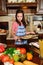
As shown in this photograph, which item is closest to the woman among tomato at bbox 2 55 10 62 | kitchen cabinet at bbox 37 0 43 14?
kitchen cabinet at bbox 37 0 43 14

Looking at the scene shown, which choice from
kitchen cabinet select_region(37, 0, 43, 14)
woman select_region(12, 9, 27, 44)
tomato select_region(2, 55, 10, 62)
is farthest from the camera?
kitchen cabinet select_region(37, 0, 43, 14)

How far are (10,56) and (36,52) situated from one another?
31 cm

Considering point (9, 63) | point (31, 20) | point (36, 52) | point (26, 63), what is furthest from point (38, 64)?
point (31, 20)

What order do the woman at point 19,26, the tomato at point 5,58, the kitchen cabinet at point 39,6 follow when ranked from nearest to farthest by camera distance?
the tomato at point 5,58 < the woman at point 19,26 < the kitchen cabinet at point 39,6

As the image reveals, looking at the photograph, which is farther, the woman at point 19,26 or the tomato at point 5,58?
the woman at point 19,26

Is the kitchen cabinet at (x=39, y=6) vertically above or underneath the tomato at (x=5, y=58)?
above

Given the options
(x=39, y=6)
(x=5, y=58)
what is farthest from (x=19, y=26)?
(x=5, y=58)

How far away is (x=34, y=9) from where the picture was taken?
384cm

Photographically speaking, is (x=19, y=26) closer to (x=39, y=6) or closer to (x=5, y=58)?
(x=39, y=6)

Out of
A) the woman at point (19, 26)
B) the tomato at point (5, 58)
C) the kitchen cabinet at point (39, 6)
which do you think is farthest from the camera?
the kitchen cabinet at point (39, 6)

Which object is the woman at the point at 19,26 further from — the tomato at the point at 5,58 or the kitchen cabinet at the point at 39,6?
the tomato at the point at 5,58

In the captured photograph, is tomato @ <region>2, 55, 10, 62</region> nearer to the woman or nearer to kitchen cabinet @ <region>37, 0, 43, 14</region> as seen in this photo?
the woman

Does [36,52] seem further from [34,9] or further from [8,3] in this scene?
[34,9]

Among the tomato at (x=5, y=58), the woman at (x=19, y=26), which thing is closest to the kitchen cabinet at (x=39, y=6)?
the woman at (x=19, y=26)
